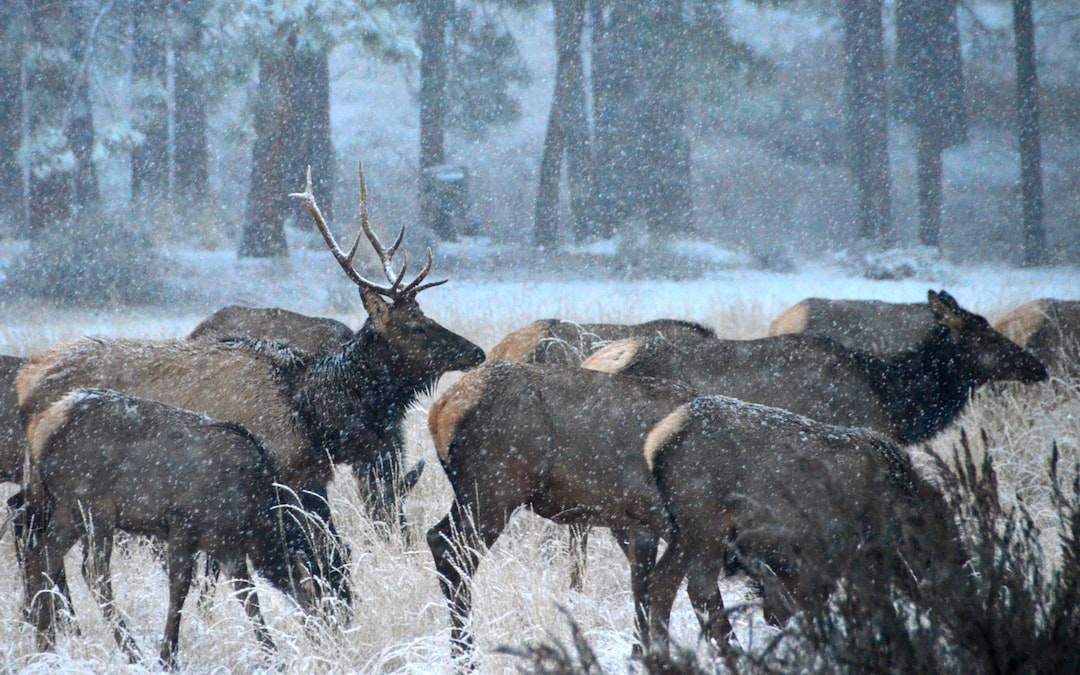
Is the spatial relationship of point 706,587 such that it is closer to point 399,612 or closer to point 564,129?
point 399,612

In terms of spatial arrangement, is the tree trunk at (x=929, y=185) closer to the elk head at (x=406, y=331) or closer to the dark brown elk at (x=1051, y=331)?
the dark brown elk at (x=1051, y=331)

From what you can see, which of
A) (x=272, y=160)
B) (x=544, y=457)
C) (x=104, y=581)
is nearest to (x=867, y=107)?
(x=272, y=160)

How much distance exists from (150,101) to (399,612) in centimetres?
1570

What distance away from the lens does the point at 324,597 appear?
156 inches

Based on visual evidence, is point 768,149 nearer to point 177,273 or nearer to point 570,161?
point 570,161

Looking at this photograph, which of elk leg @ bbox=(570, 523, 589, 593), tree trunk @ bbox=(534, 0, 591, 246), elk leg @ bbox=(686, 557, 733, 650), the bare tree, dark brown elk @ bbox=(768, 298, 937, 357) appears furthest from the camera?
tree trunk @ bbox=(534, 0, 591, 246)

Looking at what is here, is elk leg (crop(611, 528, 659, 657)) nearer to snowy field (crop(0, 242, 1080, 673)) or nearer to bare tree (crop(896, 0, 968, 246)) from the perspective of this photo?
snowy field (crop(0, 242, 1080, 673))

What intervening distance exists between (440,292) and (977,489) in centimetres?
1422

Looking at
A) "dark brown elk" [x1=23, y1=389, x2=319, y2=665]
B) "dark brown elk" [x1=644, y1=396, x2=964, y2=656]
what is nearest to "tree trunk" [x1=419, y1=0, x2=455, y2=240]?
"dark brown elk" [x1=23, y1=389, x2=319, y2=665]

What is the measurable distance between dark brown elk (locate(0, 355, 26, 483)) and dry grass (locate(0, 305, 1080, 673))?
37cm

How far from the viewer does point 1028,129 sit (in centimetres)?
1900

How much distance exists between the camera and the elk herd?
3615mm

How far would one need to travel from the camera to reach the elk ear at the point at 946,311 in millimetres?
6051

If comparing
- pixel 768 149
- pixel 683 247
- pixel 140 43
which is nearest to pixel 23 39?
pixel 140 43
